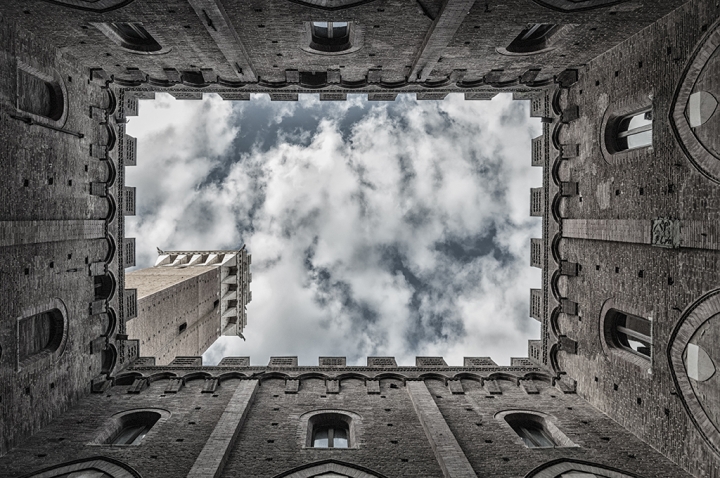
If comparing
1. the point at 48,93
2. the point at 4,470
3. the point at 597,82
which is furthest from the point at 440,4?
the point at 4,470

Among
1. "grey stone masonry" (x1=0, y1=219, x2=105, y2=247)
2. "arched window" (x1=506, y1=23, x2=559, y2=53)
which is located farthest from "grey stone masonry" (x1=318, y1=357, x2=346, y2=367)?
"arched window" (x1=506, y1=23, x2=559, y2=53)

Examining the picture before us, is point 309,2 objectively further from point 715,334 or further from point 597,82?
point 715,334

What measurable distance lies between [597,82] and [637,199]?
193 inches

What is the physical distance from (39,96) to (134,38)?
400cm

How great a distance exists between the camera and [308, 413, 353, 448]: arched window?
1430cm

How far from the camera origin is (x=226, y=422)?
13.6m

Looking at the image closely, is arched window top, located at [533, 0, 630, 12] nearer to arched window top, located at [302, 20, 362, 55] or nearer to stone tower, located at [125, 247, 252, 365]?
arched window top, located at [302, 20, 362, 55]

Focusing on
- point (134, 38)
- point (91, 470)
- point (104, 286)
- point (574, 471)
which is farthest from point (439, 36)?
point (91, 470)

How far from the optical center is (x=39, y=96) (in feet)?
46.9

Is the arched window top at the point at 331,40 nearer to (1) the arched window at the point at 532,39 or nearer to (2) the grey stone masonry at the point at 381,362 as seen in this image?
(1) the arched window at the point at 532,39

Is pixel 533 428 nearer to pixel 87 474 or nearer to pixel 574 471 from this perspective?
pixel 574 471

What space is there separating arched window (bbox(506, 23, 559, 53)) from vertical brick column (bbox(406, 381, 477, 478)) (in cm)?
1248

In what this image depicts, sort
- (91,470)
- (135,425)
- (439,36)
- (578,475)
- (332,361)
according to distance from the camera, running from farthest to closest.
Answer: (332,361) → (135,425) → (439,36) → (578,475) → (91,470)

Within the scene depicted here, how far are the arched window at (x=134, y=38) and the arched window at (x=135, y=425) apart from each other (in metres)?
12.3
